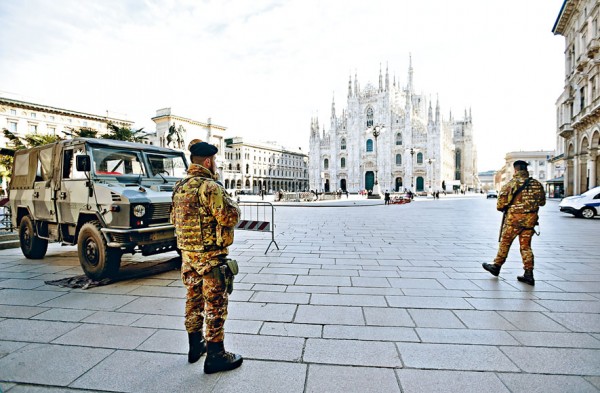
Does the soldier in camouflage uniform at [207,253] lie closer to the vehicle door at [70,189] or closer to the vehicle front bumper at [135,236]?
the vehicle front bumper at [135,236]

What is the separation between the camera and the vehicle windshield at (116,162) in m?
5.45

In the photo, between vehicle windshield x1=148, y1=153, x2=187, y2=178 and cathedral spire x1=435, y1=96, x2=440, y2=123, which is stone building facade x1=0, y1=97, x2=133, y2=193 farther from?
cathedral spire x1=435, y1=96, x2=440, y2=123

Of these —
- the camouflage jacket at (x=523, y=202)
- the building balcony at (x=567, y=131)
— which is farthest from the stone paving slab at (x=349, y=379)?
the building balcony at (x=567, y=131)

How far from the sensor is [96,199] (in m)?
4.98

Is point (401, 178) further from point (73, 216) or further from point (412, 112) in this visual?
point (73, 216)

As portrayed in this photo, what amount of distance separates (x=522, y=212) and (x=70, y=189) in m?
7.29

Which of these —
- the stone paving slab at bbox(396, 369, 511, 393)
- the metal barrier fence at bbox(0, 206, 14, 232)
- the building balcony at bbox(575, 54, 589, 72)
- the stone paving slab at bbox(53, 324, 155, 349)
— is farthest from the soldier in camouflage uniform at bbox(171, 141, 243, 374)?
the building balcony at bbox(575, 54, 589, 72)

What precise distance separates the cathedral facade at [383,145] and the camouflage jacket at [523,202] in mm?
55787

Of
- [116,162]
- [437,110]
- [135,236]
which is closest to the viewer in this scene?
[135,236]

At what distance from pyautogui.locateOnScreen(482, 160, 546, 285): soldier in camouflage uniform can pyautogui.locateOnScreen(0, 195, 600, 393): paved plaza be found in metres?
0.43

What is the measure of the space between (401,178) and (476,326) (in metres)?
63.8

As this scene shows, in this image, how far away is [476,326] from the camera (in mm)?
3379

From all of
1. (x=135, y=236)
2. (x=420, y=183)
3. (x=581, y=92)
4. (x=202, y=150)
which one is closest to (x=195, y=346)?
(x=202, y=150)

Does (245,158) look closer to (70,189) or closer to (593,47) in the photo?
(593,47)
